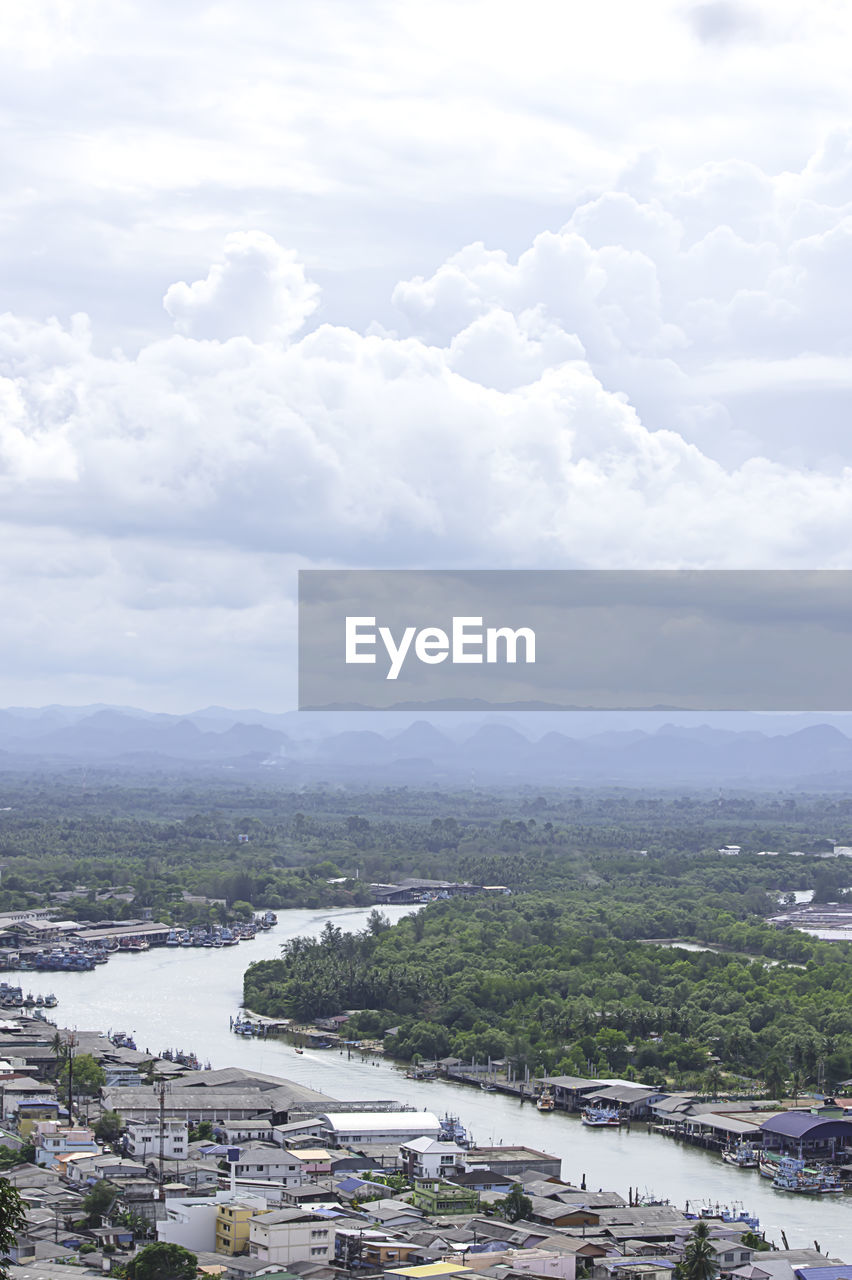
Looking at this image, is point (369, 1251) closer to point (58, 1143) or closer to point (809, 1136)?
point (58, 1143)

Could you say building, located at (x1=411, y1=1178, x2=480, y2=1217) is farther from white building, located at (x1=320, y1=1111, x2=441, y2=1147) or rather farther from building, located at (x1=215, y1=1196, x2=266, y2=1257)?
white building, located at (x1=320, y1=1111, x2=441, y2=1147)

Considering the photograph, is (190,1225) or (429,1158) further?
(429,1158)

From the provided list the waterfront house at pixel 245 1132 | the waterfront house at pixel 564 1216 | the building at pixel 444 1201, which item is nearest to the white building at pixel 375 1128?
the waterfront house at pixel 245 1132

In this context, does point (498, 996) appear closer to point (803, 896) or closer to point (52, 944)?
point (52, 944)

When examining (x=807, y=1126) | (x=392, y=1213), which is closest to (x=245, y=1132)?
(x=392, y=1213)

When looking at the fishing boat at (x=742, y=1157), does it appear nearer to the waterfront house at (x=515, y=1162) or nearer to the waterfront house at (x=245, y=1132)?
the waterfront house at (x=515, y=1162)

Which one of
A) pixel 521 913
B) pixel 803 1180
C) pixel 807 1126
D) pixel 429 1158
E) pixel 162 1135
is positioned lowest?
pixel 803 1180
